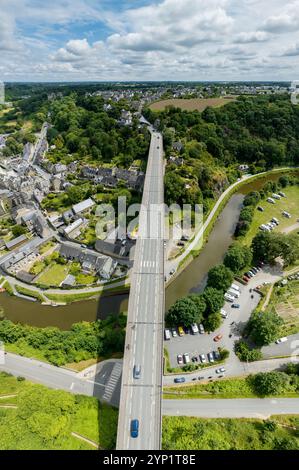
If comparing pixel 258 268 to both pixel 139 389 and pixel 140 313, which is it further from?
pixel 139 389

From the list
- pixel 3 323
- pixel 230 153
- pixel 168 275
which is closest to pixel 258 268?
pixel 168 275

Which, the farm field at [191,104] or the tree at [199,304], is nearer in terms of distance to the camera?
the tree at [199,304]

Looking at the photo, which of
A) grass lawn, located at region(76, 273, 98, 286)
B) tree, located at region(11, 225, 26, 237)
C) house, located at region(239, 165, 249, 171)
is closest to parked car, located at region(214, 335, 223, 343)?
grass lawn, located at region(76, 273, 98, 286)

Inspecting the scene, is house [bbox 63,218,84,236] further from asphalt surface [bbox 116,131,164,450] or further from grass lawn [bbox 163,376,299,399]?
grass lawn [bbox 163,376,299,399]

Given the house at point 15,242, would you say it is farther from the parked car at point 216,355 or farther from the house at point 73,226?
the parked car at point 216,355

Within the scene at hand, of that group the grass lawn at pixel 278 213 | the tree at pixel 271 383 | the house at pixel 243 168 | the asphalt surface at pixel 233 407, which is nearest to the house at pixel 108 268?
the asphalt surface at pixel 233 407

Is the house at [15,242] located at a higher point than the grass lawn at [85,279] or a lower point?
higher

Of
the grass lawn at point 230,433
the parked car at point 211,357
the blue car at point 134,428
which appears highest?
the parked car at point 211,357
